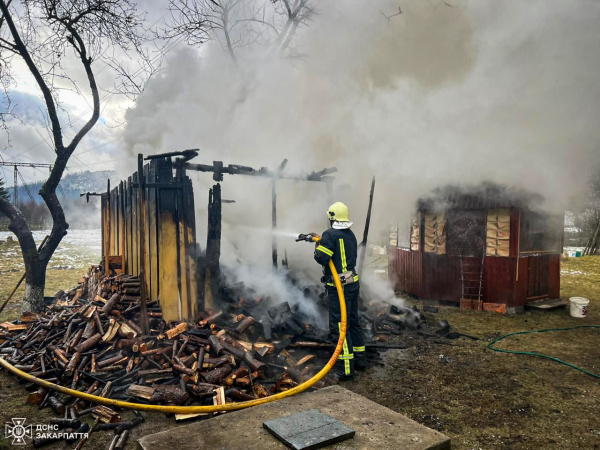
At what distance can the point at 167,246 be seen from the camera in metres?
7.22

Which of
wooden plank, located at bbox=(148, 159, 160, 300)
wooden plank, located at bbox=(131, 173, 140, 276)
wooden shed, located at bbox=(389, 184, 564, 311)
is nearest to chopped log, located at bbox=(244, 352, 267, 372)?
wooden plank, located at bbox=(148, 159, 160, 300)

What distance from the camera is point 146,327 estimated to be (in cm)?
654

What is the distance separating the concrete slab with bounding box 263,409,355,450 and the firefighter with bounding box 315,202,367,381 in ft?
8.98

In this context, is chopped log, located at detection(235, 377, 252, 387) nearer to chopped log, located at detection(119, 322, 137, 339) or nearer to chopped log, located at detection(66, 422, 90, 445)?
chopped log, located at detection(66, 422, 90, 445)

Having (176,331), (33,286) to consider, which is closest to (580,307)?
(176,331)

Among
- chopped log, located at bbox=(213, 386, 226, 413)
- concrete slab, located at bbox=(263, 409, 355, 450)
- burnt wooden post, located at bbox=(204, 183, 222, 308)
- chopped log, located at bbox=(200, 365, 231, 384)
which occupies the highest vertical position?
burnt wooden post, located at bbox=(204, 183, 222, 308)

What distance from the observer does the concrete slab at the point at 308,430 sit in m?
2.66

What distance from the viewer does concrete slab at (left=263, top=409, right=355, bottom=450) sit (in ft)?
8.71

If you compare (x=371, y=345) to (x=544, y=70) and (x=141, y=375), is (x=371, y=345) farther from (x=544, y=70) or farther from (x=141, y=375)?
(x=544, y=70)

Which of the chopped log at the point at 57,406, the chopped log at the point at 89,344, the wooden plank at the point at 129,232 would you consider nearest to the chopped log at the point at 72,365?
the chopped log at the point at 89,344

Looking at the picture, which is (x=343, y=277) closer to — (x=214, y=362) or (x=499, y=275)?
(x=214, y=362)

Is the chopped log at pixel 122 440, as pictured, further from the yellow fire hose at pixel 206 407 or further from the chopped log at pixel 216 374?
the chopped log at pixel 216 374

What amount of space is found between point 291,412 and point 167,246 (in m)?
4.84

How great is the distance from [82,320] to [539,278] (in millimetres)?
11578
